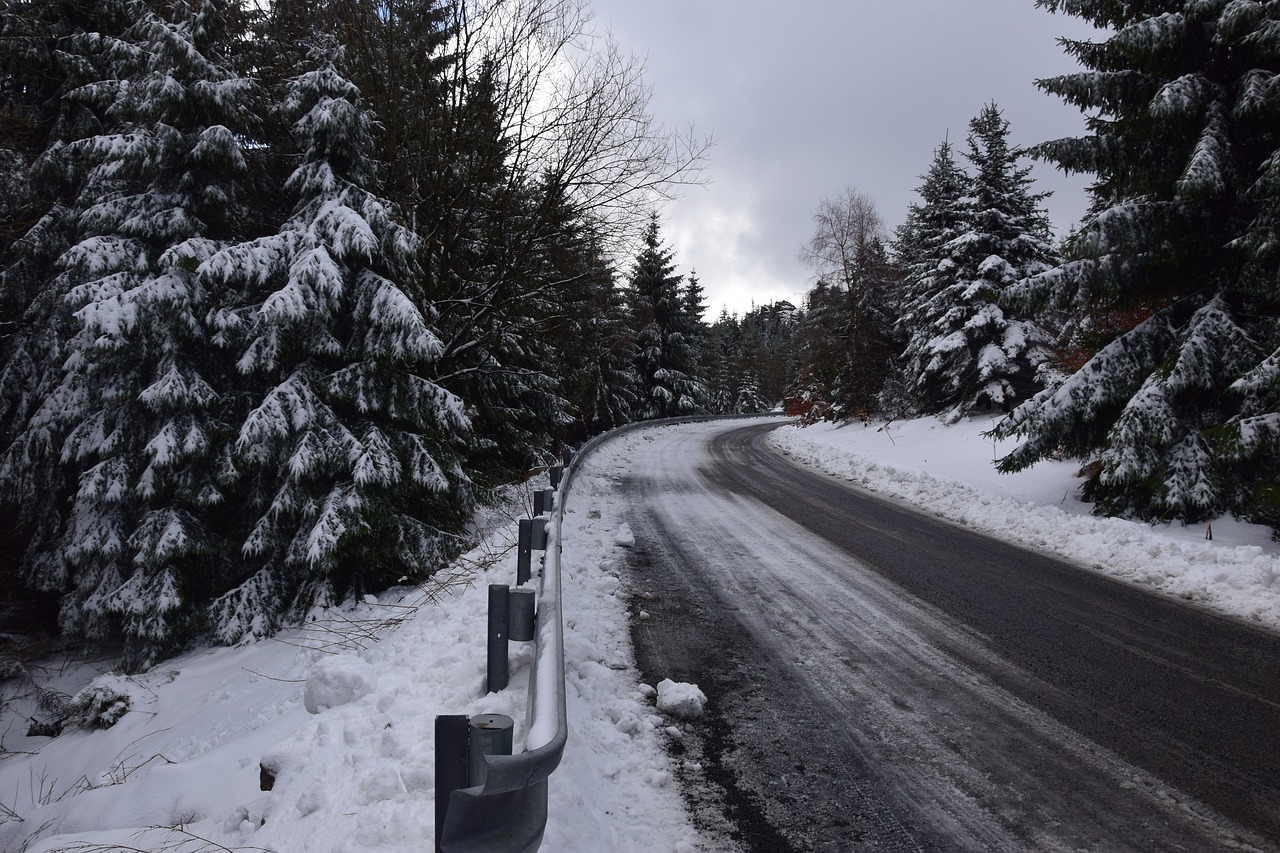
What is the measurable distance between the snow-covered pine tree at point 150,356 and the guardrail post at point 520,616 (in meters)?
6.94

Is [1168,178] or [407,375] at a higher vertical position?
[1168,178]

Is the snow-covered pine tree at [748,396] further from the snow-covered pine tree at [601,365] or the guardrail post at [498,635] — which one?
the guardrail post at [498,635]

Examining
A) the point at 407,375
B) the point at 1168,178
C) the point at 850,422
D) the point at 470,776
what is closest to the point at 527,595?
the point at 470,776

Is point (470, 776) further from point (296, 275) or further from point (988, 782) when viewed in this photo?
point (296, 275)

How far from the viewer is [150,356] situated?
30.6ft

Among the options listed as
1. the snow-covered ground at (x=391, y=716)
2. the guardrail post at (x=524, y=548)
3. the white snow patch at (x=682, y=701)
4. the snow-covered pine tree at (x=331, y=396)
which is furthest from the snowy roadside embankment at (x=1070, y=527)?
the snow-covered pine tree at (x=331, y=396)

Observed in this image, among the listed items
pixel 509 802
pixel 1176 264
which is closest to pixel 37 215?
pixel 509 802

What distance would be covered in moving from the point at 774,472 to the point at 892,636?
37.4ft

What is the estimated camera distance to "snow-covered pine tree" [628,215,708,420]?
3581 centimetres

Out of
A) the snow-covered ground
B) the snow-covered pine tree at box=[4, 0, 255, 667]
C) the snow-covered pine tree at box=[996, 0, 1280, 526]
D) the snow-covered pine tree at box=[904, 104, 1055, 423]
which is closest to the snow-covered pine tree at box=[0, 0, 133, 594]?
the snow-covered pine tree at box=[4, 0, 255, 667]

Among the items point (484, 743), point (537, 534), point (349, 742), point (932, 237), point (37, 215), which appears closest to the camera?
point (484, 743)

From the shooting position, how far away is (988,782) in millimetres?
3354

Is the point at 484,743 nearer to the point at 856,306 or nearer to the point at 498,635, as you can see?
the point at 498,635

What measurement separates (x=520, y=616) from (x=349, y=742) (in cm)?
122
